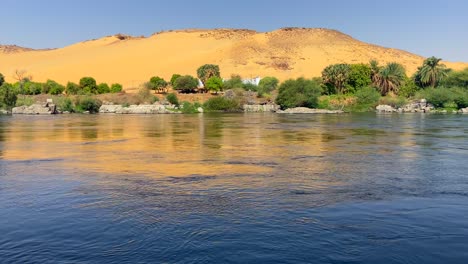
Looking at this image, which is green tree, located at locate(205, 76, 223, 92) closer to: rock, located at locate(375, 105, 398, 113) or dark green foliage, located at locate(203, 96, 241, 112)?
dark green foliage, located at locate(203, 96, 241, 112)

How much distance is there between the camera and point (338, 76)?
110 m

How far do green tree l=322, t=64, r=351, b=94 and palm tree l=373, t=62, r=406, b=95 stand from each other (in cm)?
802

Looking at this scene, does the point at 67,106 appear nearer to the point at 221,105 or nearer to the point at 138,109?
the point at 138,109

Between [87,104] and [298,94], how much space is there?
4238 centimetres

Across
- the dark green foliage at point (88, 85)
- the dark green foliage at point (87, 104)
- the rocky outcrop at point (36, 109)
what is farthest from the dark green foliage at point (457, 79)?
the dark green foliage at point (88, 85)

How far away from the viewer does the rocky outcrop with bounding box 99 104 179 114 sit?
9881cm

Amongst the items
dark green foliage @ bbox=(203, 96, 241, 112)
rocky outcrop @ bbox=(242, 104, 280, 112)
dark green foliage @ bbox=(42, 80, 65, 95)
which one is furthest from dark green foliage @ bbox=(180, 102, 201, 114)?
dark green foliage @ bbox=(42, 80, 65, 95)

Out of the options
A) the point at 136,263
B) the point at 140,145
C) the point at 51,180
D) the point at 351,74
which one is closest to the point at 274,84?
the point at 351,74

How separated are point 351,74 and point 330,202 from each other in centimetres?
10255

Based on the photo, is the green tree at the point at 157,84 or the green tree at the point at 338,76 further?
the green tree at the point at 157,84

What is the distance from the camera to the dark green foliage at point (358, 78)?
365 ft

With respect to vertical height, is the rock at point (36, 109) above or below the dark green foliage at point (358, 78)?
below

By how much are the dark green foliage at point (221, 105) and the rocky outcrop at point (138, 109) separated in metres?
7.68

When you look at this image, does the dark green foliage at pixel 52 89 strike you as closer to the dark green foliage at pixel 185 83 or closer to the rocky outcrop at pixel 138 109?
the rocky outcrop at pixel 138 109
